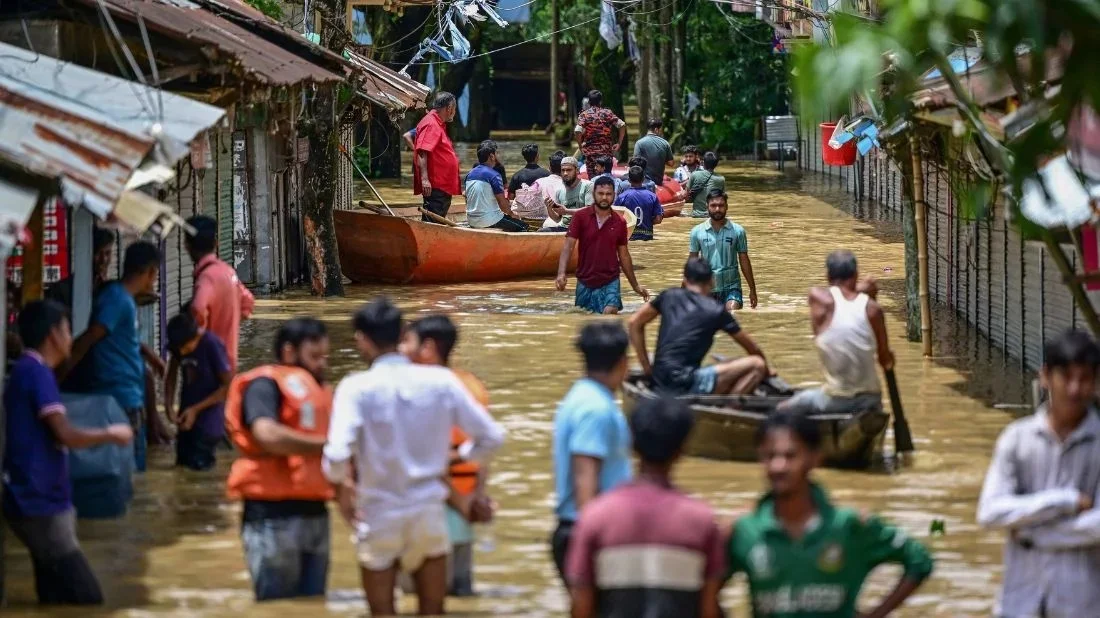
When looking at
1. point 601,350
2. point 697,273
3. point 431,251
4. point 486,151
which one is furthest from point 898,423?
point 486,151

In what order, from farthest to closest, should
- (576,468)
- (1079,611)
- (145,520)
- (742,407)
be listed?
1. (742,407)
2. (145,520)
3. (576,468)
4. (1079,611)

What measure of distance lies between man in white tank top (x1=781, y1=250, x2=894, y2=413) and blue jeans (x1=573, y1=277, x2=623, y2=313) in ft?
20.5

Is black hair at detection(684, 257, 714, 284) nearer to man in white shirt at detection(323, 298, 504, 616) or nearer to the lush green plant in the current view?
man in white shirt at detection(323, 298, 504, 616)

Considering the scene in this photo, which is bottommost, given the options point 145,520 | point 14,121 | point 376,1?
point 145,520

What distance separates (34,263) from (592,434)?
4.97 m

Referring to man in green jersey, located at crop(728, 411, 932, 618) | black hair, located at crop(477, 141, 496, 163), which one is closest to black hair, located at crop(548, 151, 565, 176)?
black hair, located at crop(477, 141, 496, 163)

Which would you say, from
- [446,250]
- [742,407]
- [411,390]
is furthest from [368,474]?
[446,250]

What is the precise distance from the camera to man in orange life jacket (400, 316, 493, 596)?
7727 mm

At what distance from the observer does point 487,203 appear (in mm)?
23328

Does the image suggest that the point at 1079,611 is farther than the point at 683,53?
No

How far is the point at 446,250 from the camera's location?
21844mm

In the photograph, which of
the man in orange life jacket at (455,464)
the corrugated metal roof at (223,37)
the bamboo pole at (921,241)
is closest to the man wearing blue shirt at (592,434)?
the man in orange life jacket at (455,464)

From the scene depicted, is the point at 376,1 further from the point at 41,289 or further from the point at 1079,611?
the point at 1079,611

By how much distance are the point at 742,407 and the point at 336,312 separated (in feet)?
26.9
